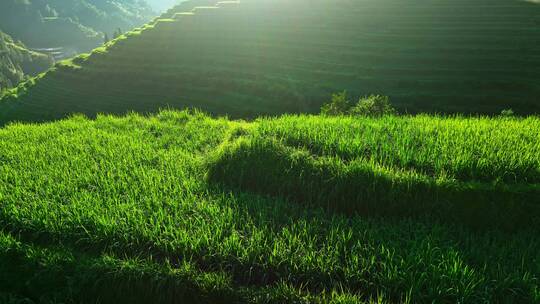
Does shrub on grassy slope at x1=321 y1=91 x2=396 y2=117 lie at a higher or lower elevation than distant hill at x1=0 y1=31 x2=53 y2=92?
higher

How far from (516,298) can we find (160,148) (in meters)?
8.06

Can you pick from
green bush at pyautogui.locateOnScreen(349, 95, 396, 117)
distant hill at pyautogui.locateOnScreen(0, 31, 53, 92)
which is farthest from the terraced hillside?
distant hill at pyautogui.locateOnScreen(0, 31, 53, 92)

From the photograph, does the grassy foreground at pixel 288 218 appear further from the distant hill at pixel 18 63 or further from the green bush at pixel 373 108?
the distant hill at pixel 18 63

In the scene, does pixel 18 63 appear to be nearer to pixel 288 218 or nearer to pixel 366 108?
pixel 366 108

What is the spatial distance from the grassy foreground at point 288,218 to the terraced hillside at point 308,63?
20.6m

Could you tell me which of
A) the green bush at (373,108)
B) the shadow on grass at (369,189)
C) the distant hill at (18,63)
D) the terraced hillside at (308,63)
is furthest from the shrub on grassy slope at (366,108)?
the distant hill at (18,63)

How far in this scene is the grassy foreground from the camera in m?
4.74

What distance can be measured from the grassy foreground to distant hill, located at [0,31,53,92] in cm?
11475

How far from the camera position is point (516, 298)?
4312 millimetres

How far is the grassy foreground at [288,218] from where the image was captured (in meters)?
4.74

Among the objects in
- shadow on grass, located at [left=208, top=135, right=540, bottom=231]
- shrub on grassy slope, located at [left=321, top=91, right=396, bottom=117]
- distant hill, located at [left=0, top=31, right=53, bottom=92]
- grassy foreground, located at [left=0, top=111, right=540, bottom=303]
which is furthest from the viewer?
distant hill, located at [left=0, top=31, right=53, bottom=92]

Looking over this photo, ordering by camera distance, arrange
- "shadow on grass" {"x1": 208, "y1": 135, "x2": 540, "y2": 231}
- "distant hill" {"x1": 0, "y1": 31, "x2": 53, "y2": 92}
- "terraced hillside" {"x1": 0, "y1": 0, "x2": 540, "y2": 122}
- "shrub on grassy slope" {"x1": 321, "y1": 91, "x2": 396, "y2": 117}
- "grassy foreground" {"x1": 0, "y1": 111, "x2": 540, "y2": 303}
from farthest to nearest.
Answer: "distant hill" {"x1": 0, "y1": 31, "x2": 53, "y2": 92}
"terraced hillside" {"x1": 0, "y1": 0, "x2": 540, "y2": 122}
"shrub on grassy slope" {"x1": 321, "y1": 91, "x2": 396, "y2": 117}
"shadow on grass" {"x1": 208, "y1": 135, "x2": 540, "y2": 231}
"grassy foreground" {"x1": 0, "y1": 111, "x2": 540, "y2": 303}

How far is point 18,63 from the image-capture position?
11550 centimetres

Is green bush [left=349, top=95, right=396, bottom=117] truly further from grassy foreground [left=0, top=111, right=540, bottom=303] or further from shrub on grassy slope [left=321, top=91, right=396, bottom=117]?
grassy foreground [left=0, top=111, right=540, bottom=303]
